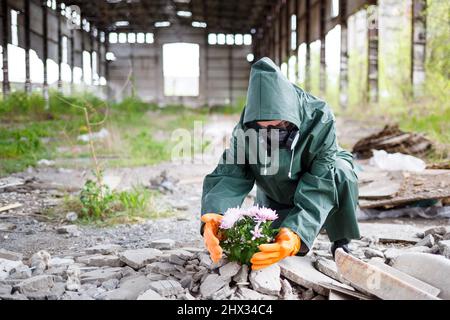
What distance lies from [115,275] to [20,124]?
16.4 feet

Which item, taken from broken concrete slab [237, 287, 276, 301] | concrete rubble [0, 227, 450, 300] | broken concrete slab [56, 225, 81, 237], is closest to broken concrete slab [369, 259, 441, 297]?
concrete rubble [0, 227, 450, 300]

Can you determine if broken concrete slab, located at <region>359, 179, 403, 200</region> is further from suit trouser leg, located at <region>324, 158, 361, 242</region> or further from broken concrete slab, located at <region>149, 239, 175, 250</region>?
broken concrete slab, located at <region>149, 239, 175, 250</region>

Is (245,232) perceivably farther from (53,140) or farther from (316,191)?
(53,140)

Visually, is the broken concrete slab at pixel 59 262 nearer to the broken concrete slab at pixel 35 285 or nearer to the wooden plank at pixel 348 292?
the broken concrete slab at pixel 35 285

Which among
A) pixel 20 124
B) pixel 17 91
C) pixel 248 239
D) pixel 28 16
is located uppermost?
pixel 28 16

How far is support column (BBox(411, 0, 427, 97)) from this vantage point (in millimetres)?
7695

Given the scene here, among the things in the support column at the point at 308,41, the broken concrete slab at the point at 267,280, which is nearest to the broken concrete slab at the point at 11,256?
the broken concrete slab at the point at 267,280

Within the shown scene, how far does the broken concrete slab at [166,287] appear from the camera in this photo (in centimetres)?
196

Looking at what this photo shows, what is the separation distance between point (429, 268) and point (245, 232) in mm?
749

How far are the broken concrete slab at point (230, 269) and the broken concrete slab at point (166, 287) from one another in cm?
18

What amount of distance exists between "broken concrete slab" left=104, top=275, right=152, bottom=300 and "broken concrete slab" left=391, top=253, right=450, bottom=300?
3.55 ft

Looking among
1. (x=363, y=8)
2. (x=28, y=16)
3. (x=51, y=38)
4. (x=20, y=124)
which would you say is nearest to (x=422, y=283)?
(x=20, y=124)

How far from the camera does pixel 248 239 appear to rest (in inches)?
77.9
